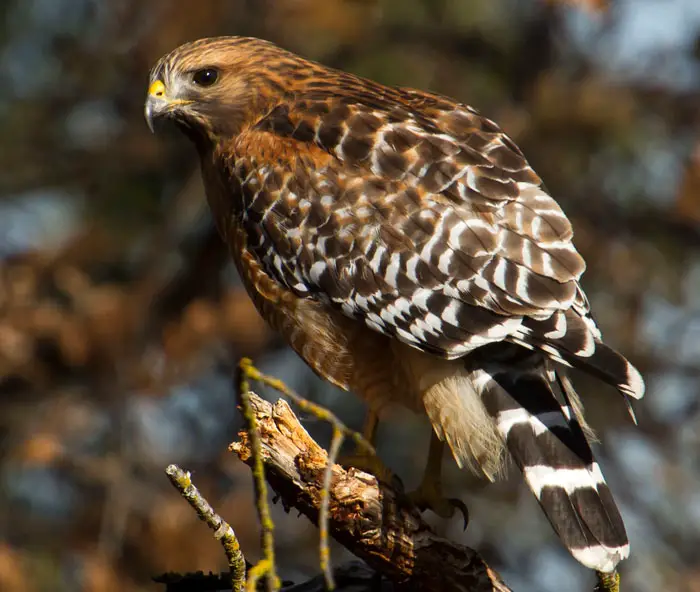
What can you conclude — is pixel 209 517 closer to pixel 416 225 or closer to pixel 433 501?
pixel 416 225

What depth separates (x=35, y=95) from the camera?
729 cm

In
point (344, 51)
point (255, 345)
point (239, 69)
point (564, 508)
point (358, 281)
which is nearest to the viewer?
point (564, 508)

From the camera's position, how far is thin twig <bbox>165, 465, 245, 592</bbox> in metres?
2.52

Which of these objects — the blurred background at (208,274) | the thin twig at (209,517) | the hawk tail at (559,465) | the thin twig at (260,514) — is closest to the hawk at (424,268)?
the hawk tail at (559,465)

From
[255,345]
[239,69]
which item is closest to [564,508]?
[239,69]

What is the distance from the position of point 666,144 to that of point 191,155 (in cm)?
279

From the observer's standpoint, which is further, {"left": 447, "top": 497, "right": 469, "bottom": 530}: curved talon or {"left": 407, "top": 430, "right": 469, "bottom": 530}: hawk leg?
{"left": 407, "top": 430, "right": 469, "bottom": 530}: hawk leg

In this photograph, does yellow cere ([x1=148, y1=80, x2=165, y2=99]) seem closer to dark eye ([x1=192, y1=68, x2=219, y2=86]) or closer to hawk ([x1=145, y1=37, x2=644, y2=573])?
hawk ([x1=145, y1=37, x2=644, y2=573])

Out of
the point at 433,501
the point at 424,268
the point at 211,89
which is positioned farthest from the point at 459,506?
the point at 211,89

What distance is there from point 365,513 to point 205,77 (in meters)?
1.86

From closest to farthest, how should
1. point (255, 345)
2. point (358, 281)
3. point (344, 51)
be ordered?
1. point (358, 281)
2. point (255, 345)
3. point (344, 51)

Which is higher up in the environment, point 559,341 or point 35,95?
point 559,341

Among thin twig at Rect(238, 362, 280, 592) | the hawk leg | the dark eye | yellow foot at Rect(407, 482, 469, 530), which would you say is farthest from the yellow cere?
thin twig at Rect(238, 362, 280, 592)

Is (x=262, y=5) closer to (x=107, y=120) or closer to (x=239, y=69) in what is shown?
(x=107, y=120)
